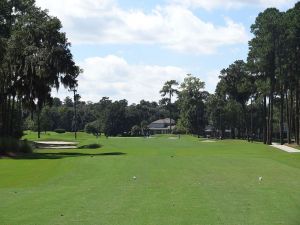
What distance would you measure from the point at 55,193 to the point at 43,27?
3439 cm

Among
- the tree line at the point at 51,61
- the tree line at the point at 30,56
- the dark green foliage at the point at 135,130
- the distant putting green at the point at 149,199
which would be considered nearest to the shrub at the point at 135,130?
the dark green foliage at the point at 135,130

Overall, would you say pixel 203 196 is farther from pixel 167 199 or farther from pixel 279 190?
pixel 279 190

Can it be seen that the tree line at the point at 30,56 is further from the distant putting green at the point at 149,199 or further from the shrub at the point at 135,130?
the shrub at the point at 135,130

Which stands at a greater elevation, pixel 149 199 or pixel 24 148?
pixel 24 148

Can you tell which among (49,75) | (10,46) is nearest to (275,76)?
(49,75)

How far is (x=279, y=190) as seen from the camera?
1734 centimetres

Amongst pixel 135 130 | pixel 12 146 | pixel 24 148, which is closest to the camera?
pixel 12 146

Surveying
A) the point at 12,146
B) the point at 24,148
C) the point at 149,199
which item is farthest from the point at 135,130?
the point at 149,199

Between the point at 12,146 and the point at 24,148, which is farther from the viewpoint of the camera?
the point at 24,148

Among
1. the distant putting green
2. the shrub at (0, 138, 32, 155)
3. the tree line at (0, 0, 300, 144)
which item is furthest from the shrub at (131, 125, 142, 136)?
the distant putting green

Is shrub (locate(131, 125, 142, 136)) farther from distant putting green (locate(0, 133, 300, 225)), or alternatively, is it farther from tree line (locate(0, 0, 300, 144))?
distant putting green (locate(0, 133, 300, 225))

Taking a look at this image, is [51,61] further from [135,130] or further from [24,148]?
[135,130]

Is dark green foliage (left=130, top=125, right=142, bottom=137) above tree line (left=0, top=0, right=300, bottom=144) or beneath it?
beneath

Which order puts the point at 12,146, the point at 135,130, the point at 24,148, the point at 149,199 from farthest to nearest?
the point at 135,130 → the point at 24,148 → the point at 12,146 → the point at 149,199
